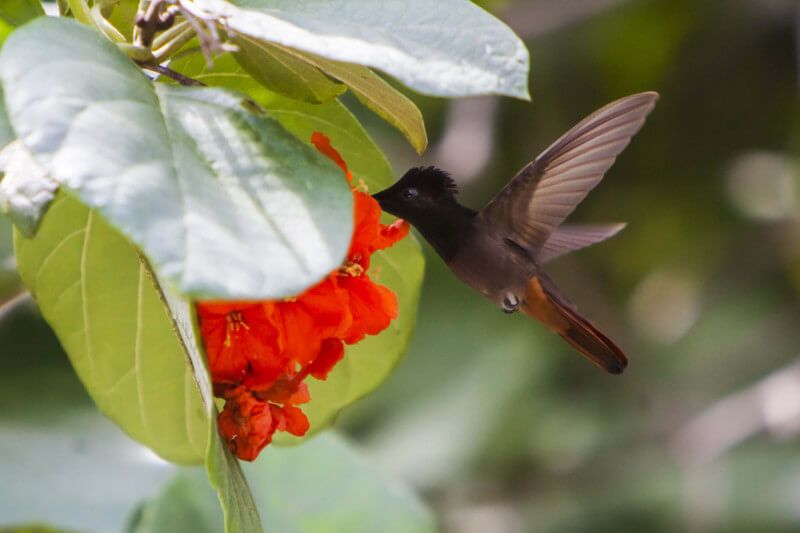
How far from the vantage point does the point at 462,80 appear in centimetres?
108

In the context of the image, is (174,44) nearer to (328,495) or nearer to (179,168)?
(179,168)

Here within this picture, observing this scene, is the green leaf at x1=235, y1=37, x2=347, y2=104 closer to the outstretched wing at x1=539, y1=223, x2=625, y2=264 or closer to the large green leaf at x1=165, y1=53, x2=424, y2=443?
the large green leaf at x1=165, y1=53, x2=424, y2=443

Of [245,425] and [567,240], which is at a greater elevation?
[245,425]

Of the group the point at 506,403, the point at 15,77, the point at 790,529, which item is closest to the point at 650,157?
the point at 506,403

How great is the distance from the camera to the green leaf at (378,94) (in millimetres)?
1309

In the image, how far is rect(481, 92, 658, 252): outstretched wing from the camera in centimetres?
160

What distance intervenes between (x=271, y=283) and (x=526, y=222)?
104cm

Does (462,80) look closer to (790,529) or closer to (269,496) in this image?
(269,496)

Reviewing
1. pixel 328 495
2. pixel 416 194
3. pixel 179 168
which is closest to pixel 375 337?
pixel 416 194

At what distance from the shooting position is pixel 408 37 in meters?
1.14

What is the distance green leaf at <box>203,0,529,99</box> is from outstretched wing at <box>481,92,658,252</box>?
40cm

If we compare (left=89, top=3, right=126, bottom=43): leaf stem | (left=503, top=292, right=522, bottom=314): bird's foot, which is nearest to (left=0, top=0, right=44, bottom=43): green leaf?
(left=89, top=3, right=126, bottom=43): leaf stem

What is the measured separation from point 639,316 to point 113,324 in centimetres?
321

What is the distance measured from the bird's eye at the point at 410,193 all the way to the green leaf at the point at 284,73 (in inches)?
11.7
